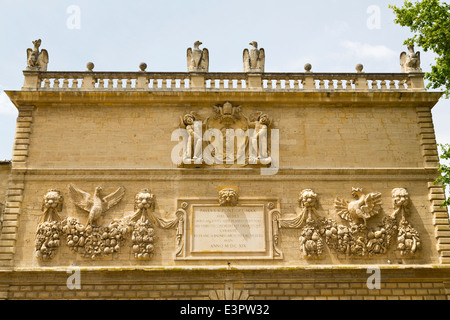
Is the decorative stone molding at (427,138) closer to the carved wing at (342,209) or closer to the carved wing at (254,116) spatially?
the carved wing at (342,209)

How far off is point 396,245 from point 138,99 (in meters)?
8.04

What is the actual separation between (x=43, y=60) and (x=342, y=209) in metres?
9.65

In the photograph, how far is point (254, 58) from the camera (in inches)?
549

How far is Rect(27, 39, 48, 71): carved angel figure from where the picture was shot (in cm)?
1370

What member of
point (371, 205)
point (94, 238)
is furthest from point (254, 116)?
point (94, 238)

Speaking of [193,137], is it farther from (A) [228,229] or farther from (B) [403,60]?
(B) [403,60]

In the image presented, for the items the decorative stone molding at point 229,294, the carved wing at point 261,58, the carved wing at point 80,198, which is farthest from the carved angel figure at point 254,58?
the decorative stone molding at point 229,294

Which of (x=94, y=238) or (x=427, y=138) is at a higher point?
(x=427, y=138)

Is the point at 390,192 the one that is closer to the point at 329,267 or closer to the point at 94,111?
the point at 329,267

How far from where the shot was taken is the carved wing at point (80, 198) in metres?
12.2

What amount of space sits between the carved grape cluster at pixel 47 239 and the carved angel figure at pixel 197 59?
5.82 meters

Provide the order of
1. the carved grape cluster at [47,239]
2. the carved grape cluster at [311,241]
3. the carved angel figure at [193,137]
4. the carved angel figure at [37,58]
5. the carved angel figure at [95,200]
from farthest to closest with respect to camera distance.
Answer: the carved angel figure at [37,58]
the carved angel figure at [193,137]
the carved angel figure at [95,200]
the carved grape cluster at [311,241]
the carved grape cluster at [47,239]
